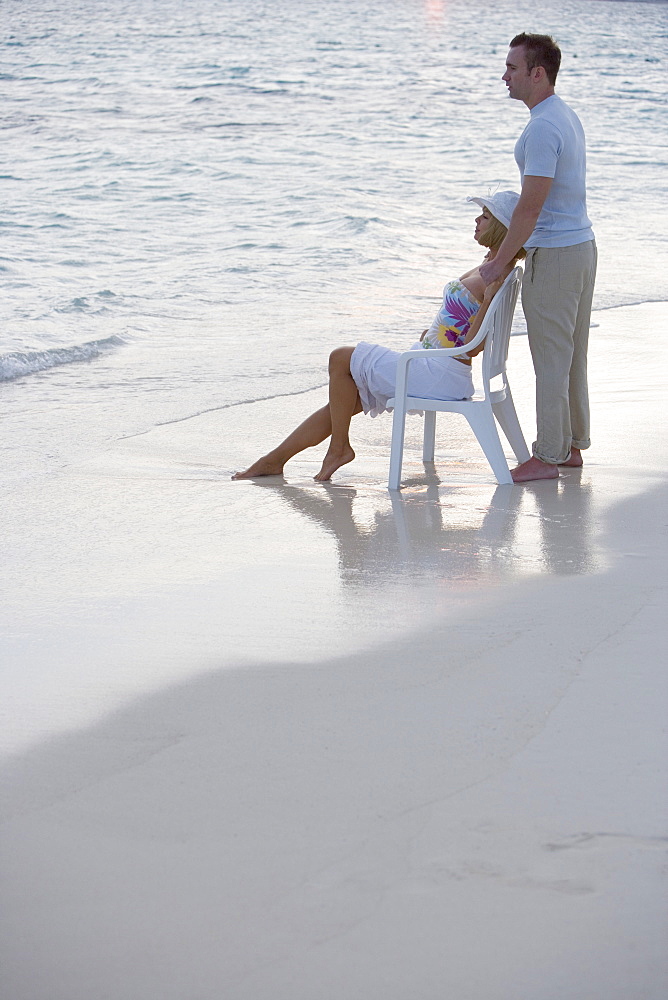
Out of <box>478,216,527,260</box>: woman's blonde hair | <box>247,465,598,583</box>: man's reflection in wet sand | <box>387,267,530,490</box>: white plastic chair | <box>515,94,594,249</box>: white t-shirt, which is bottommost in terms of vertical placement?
<box>247,465,598,583</box>: man's reflection in wet sand

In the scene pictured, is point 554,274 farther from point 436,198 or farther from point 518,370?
point 436,198

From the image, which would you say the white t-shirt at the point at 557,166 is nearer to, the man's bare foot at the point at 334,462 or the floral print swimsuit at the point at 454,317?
the floral print swimsuit at the point at 454,317

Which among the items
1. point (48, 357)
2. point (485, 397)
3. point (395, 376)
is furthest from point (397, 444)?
point (48, 357)

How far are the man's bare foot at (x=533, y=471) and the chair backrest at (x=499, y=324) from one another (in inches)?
13.5

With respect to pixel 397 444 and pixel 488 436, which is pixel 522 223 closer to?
pixel 488 436

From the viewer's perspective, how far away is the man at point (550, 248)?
3857mm

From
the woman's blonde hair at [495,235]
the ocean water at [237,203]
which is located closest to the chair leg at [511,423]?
the woman's blonde hair at [495,235]

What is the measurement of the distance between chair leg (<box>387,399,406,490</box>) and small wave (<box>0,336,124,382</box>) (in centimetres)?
328

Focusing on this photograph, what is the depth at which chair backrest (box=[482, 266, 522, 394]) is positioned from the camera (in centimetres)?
397

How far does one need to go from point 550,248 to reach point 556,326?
0.29 meters

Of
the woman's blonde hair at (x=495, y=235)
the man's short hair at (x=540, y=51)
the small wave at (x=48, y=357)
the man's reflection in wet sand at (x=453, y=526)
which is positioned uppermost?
the man's short hair at (x=540, y=51)

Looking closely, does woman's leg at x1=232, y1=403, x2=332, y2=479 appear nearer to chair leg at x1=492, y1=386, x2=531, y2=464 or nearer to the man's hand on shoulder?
chair leg at x1=492, y1=386, x2=531, y2=464

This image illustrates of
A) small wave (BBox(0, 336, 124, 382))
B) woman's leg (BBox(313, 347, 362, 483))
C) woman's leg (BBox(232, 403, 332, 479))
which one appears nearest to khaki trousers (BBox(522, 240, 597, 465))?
woman's leg (BBox(313, 347, 362, 483))

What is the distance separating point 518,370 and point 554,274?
2.22 m
